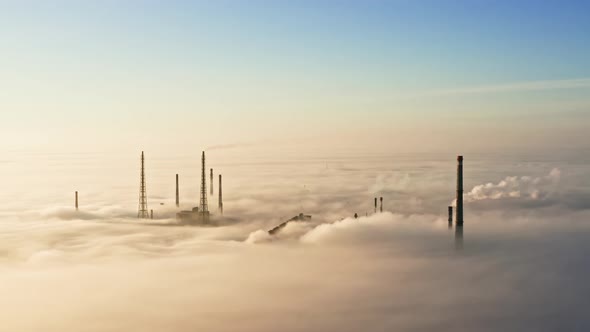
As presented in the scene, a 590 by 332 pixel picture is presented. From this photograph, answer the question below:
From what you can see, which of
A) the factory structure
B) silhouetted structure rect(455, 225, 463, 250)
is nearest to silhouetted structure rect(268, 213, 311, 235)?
the factory structure

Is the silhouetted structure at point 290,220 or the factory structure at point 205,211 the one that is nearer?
the factory structure at point 205,211

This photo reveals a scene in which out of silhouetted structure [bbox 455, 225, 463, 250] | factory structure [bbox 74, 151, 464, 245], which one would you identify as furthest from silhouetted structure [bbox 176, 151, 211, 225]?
silhouetted structure [bbox 455, 225, 463, 250]

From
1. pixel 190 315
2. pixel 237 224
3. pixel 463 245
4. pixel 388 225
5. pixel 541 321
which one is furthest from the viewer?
pixel 388 225

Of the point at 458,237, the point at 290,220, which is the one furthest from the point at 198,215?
the point at 458,237

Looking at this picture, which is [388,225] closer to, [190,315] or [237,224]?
[237,224]

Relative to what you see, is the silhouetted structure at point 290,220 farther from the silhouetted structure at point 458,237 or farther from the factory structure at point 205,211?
the silhouetted structure at point 458,237

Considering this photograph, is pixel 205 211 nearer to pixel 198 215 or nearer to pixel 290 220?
pixel 198 215

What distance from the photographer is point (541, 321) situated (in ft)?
231

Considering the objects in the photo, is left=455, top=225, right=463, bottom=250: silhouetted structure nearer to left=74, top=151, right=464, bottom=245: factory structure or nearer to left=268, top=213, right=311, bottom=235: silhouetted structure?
left=74, top=151, right=464, bottom=245: factory structure

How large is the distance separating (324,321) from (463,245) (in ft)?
122

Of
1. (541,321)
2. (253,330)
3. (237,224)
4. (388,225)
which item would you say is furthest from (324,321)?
(388,225)

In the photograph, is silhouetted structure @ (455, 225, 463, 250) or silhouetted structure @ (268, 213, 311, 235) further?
silhouetted structure @ (268, 213, 311, 235)

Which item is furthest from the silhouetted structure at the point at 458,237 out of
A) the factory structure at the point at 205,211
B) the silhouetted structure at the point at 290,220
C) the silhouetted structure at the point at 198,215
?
Result: the silhouetted structure at the point at 198,215

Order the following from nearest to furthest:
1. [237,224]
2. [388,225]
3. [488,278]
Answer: [488,278] → [237,224] → [388,225]
